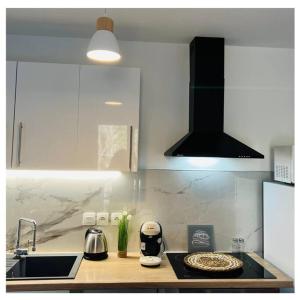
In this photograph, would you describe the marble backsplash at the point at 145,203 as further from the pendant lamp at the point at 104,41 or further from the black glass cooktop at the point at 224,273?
the pendant lamp at the point at 104,41

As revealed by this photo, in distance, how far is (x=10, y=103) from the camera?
6.24 ft

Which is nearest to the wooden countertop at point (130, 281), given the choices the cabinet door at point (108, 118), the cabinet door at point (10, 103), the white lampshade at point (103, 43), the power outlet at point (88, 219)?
the power outlet at point (88, 219)

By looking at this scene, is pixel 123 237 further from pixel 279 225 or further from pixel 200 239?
pixel 279 225

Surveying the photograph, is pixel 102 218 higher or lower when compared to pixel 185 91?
lower

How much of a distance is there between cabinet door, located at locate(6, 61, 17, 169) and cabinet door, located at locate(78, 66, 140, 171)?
443 millimetres

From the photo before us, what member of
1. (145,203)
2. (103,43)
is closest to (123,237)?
(145,203)

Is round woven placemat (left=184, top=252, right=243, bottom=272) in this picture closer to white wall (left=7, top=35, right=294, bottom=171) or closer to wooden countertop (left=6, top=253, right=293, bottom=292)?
wooden countertop (left=6, top=253, right=293, bottom=292)

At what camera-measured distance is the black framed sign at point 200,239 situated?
7.19 feet

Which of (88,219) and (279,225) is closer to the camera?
(279,225)

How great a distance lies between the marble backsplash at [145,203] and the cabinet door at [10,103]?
1.12ft

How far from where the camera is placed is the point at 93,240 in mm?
1984

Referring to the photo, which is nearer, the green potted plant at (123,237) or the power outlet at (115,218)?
the green potted plant at (123,237)

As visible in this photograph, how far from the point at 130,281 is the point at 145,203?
0.68 meters
